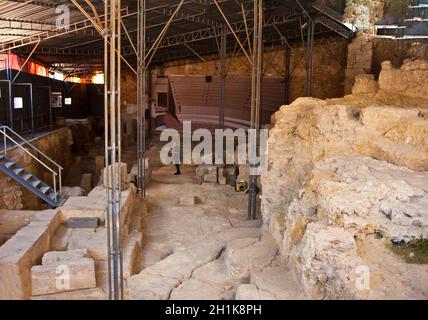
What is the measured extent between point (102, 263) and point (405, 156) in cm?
574

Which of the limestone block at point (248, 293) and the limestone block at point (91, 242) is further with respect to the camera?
the limestone block at point (91, 242)

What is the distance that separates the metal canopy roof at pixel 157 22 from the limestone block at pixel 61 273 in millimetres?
→ 8436

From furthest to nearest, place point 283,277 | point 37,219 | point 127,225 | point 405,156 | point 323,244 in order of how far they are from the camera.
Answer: point 127,225
point 37,219
point 405,156
point 283,277
point 323,244

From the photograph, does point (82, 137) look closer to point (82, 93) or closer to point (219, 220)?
point (82, 93)

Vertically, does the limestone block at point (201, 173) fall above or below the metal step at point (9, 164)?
below

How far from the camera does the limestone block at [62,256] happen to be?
7.43m

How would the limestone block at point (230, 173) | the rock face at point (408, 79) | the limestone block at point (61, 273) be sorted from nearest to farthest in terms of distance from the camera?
the limestone block at point (61, 273) < the rock face at point (408, 79) < the limestone block at point (230, 173)

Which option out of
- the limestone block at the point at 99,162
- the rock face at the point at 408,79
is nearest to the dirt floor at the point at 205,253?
the limestone block at the point at 99,162

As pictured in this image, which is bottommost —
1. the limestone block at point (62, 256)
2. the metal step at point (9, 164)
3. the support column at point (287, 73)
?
the limestone block at point (62, 256)

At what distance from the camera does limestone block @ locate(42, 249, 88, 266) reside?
743 cm

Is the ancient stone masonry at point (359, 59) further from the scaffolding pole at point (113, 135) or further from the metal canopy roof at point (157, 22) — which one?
the scaffolding pole at point (113, 135)

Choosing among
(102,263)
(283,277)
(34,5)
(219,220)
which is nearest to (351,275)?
(283,277)

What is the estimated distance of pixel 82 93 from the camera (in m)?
33.2

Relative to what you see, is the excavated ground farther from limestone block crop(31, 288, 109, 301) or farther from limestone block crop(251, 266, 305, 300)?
limestone block crop(31, 288, 109, 301)
